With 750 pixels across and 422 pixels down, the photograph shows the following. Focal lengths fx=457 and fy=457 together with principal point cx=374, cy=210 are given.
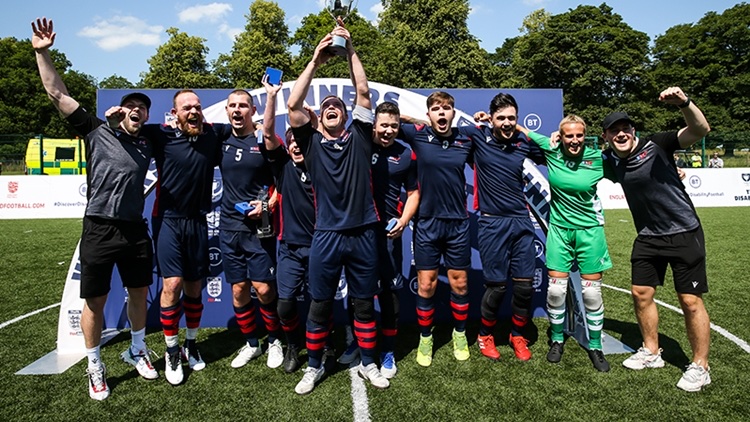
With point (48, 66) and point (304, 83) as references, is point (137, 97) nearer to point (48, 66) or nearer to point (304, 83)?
point (48, 66)

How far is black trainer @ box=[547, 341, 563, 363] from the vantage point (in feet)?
13.3

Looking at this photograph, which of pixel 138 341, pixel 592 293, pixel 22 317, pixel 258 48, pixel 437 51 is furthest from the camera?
pixel 258 48

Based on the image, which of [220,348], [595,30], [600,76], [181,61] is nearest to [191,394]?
[220,348]

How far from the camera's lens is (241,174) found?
388 cm

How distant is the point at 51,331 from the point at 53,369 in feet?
3.82

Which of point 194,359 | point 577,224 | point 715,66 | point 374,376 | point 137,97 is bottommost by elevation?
point 194,359

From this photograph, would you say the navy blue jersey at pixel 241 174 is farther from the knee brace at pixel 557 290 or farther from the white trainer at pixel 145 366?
the knee brace at pixel 557 290

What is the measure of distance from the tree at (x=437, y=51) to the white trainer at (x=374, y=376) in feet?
87.2

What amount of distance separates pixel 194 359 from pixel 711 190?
18.5 metres

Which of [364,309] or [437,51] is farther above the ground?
[437,51]

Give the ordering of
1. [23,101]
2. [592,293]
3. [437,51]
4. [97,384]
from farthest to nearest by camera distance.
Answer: [23,101]
[437,51]
[592,293]
[97,384]

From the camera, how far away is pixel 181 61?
34562mm

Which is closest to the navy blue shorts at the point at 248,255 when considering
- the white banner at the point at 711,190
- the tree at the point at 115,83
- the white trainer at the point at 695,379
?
the white trainer at the point at 695,379

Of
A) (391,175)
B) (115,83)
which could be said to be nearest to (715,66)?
(391,175)
